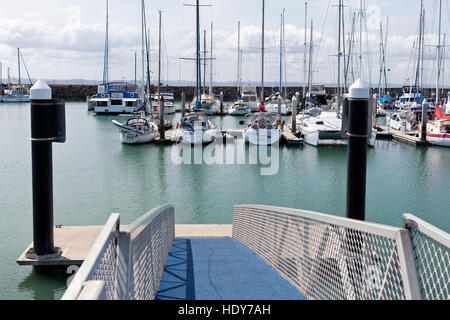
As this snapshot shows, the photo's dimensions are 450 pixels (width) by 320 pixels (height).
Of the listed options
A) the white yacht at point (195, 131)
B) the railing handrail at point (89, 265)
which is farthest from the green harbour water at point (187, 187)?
the railing handrail at point (89, 265)

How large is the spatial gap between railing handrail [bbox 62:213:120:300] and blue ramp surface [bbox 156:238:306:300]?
2019mm

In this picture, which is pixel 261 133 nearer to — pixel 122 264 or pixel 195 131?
pixel 195 131

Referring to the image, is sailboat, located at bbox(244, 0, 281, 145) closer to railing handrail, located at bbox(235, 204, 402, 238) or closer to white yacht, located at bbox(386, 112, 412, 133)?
white yacht, located at bbox(386, 112, 412, 133)

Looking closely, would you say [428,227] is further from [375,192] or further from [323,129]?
[323,129]

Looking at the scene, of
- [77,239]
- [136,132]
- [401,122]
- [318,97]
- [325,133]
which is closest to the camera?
[77,239]

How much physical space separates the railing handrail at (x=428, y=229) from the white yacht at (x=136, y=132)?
1379 inches

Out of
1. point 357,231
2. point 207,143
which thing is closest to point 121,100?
point 207,143

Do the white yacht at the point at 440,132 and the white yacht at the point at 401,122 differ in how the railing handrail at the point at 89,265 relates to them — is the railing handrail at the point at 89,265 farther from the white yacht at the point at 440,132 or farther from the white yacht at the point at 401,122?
the white yacht at the point at 401,122

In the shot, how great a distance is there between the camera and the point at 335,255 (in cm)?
542

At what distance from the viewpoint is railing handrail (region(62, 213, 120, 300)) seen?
9.48 feet

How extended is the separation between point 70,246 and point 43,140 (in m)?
2.86

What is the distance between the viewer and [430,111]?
151ft

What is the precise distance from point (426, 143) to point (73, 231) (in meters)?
31.0

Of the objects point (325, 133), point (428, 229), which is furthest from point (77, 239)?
point (325, 133)
